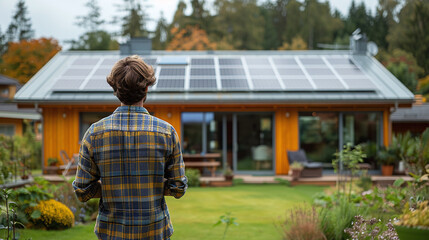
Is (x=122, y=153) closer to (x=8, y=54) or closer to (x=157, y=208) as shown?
(x=157, y=208)

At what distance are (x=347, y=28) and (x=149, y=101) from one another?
27.6 metres

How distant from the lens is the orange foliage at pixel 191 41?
103 feet

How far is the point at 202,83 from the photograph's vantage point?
13898mm

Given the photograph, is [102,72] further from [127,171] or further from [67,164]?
[127,171]

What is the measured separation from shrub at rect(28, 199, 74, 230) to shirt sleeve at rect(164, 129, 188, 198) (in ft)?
15.0

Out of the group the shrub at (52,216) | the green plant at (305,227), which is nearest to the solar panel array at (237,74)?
the shrub at (52,216)

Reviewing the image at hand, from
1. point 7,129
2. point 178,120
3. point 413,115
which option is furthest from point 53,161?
point 413,115

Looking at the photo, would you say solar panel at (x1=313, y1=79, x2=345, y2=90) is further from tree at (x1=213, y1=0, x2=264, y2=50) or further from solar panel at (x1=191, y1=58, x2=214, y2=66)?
tree at (x1=213, y1=0, x2=264, y2=50)

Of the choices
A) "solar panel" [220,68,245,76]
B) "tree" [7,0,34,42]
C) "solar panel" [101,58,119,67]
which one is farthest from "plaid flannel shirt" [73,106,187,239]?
"tree" [7,0,34,42]

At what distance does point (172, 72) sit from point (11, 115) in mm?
5637

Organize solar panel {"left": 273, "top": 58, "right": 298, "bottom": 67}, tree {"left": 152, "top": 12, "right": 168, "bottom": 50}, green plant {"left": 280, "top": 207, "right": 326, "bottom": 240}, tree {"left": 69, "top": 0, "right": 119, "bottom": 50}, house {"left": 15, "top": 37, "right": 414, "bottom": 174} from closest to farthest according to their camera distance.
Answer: green plant {"left": 280, "top": 207, "right": 326, "bottom": 240}, house {"left": 15, "top": 37, "right": 414, "bottom": 174}, solar panel {"left": 273, "top": 58, "right": 298, "bottom": 67}, tree {"left": 69, "top": 0, "right": 119, "bottom": 50}, tree {"left": 152, "top": 12, "right": 168, "bottom": 50}

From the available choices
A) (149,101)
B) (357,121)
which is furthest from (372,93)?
(149,101)

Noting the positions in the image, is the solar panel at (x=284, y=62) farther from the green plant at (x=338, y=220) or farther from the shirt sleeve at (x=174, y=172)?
the shirt sleeve at (x=174, y=172)

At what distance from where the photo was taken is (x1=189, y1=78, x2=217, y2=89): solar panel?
1362cm
